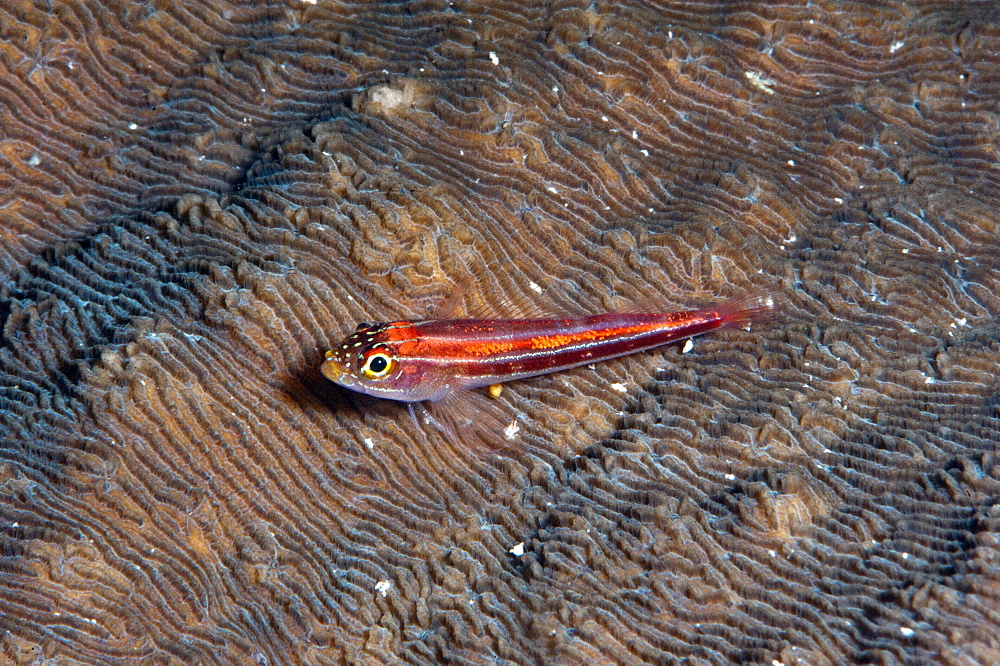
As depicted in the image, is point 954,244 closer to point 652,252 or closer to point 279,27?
point 652,252

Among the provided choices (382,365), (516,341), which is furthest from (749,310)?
(382,365)

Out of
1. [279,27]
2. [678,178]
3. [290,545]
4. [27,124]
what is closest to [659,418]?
[678,178]

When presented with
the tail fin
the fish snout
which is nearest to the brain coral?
the tail fin

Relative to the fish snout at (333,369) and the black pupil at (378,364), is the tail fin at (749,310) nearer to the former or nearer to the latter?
the black pupil at (378,364)

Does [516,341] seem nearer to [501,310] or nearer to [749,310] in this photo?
[501,310]

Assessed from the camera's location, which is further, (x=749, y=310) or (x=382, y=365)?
(x=749, y=310)

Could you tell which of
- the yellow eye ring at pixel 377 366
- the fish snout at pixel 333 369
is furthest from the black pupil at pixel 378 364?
the fish snout at pixel 333 369

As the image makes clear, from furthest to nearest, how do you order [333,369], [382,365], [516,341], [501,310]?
[501,310], [516,341], [382,365], [333,369]
